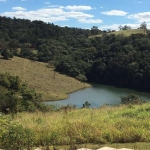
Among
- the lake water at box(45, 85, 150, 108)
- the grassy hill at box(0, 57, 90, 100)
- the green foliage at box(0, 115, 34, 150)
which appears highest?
the green foliage at box(0, 115, 34, 150)

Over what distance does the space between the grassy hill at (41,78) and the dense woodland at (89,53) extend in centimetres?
312

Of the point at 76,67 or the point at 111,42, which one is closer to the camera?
the point at 76,67

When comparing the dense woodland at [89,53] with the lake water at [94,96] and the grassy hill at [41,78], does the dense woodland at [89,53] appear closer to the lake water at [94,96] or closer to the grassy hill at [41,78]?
the grassy hill at [41,78]

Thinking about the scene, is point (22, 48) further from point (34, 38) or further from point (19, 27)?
point (19, 27)

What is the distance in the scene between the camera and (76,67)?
70812mm

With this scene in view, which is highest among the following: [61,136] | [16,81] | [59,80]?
[61,136]

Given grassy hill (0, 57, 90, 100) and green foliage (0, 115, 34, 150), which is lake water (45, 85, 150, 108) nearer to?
→ grassy hill (0, 57, 90, 100)

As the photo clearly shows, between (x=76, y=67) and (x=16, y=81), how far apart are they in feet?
136

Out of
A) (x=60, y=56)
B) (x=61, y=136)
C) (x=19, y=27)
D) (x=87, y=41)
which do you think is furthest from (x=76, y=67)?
(x=61, y=136)

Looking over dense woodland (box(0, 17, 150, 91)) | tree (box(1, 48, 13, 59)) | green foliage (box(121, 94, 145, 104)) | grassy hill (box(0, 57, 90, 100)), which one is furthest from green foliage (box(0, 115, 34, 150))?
tree (box(1, 48, 13, 59))

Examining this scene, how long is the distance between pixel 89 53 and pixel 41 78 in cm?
2142

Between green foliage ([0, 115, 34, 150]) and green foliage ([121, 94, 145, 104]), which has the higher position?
green foliage ([0, 115, 34, 150])

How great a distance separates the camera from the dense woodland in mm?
62484

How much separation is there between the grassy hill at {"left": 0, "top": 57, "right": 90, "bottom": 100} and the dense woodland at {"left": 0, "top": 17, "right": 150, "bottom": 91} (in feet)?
10.2
